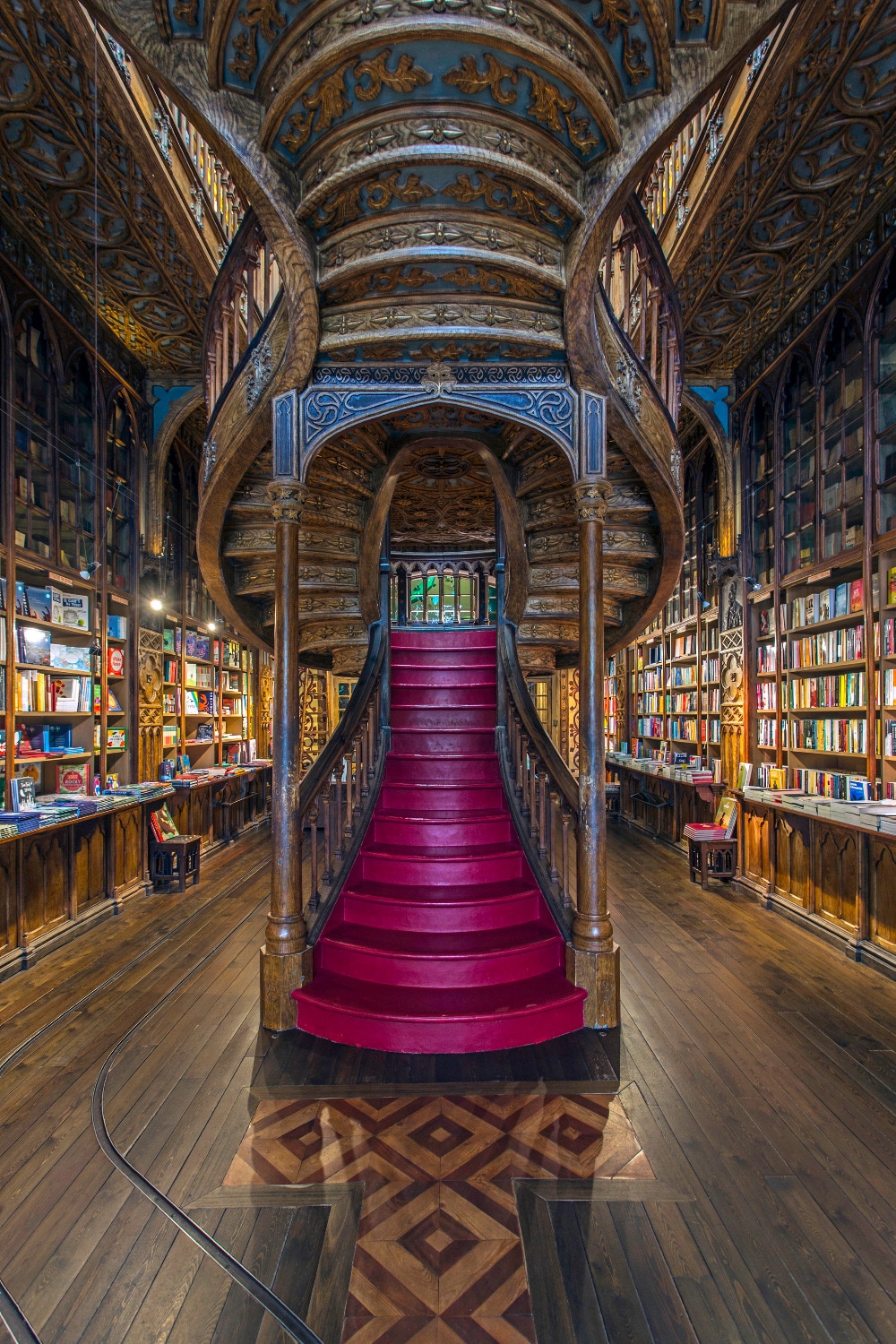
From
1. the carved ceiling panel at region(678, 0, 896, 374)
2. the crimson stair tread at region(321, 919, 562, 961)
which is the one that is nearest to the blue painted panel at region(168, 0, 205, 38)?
the carved ceiling panel at region(678, 0, 896, 374)

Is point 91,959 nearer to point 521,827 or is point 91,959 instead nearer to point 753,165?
point 521,827

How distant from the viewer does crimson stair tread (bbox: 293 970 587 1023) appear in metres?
2.78

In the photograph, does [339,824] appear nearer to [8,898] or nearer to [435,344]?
[8,898]

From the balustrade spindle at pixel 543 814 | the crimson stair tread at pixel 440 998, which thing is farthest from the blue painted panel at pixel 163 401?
the crimson stair tread at pixel 440 998

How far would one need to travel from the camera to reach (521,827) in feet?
12.3

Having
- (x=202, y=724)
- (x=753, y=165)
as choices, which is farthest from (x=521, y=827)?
(x=202, y=724)

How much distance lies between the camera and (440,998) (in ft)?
9.57

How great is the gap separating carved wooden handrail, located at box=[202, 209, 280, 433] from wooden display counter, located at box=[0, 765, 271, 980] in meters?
2.67

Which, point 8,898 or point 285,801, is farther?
point 8,898

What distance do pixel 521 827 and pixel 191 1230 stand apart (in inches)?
91.1

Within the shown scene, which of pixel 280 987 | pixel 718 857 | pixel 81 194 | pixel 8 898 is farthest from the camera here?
pixel 718 857

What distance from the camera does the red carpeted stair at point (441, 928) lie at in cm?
281

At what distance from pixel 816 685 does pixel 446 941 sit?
331cm

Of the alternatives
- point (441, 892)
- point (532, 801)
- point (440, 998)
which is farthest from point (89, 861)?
point (532, 801)
